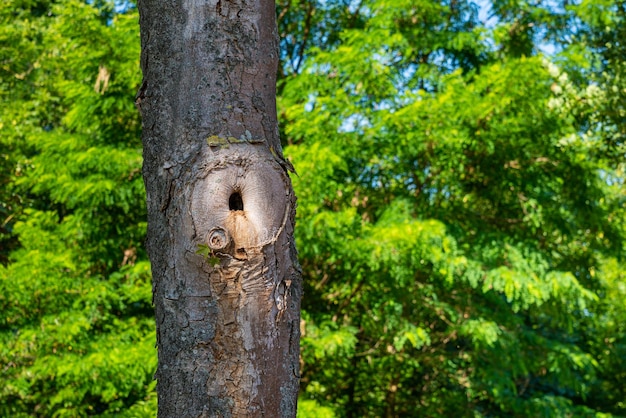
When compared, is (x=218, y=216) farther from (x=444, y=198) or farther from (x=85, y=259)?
(x=444, y=198)

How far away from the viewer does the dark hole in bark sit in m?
1.73

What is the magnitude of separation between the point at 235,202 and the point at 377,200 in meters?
6.19

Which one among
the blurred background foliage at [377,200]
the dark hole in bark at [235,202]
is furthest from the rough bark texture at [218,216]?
the blurred background foliage at [377,200]

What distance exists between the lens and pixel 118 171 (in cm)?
673

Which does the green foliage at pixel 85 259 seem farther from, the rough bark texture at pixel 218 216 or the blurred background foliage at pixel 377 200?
the rough bark texture at pixel 218 216

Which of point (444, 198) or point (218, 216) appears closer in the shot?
point (218, 216)

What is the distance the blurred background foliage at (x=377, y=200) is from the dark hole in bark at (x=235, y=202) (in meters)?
4.38

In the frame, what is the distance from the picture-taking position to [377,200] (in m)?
7.88

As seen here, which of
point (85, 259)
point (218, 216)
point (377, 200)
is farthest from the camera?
point (377, 200)

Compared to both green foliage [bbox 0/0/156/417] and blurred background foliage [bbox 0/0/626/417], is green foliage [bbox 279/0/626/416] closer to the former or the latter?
blurred background foliage [bbox 0/0/626/417]

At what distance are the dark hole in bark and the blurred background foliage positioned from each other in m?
4.38

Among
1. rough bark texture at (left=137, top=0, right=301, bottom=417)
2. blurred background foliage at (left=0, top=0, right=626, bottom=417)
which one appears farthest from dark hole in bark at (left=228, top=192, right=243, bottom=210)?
blurred background foliage at (left=0, top=0, right=626, bottom=417)

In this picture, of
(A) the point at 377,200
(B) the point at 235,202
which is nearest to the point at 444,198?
(A) the point at 377,200

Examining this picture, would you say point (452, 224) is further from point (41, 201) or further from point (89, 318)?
point (41, 201)
